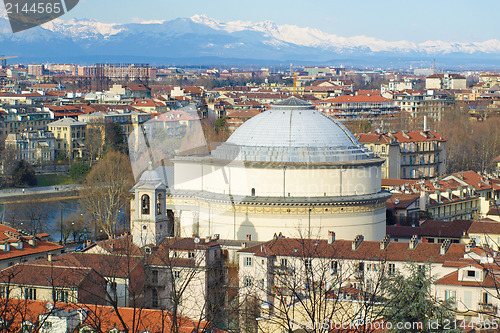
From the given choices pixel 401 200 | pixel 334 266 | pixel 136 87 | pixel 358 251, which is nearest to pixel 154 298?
pixel 334 266

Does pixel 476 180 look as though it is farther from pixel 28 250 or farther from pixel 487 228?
pixel 28 250

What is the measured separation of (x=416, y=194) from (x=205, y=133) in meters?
21.0

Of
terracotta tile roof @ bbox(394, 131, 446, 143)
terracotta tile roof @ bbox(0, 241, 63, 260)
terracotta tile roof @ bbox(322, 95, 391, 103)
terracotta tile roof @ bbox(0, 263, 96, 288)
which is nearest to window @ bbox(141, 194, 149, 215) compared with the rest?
terracotta tile roof @ bbox(0, 263, 96, 288)

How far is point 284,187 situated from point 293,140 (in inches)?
44.6

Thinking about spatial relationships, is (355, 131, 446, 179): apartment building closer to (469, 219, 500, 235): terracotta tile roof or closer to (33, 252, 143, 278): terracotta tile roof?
(469, 219, 500, 235): terracotta tile roof

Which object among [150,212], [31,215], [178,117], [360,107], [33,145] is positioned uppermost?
[150,212]

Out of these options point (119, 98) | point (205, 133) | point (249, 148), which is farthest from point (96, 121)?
point (249, 148)

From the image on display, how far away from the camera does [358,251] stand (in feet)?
70.5

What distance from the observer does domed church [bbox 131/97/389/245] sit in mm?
25281

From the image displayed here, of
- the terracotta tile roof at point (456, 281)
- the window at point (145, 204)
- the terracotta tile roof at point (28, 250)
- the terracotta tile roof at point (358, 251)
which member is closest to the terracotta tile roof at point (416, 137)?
the terracotta tile roof at point (28, 250)

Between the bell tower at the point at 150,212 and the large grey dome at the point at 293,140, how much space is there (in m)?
3.26

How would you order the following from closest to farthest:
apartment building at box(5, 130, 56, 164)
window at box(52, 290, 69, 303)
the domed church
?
window at box(52, 290, 69, 303), the domed church, apartment building at box(5, 130, 56, 164)

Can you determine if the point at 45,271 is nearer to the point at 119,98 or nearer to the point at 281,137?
the point at 281,137

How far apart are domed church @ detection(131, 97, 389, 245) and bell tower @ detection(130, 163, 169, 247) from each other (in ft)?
5.16
